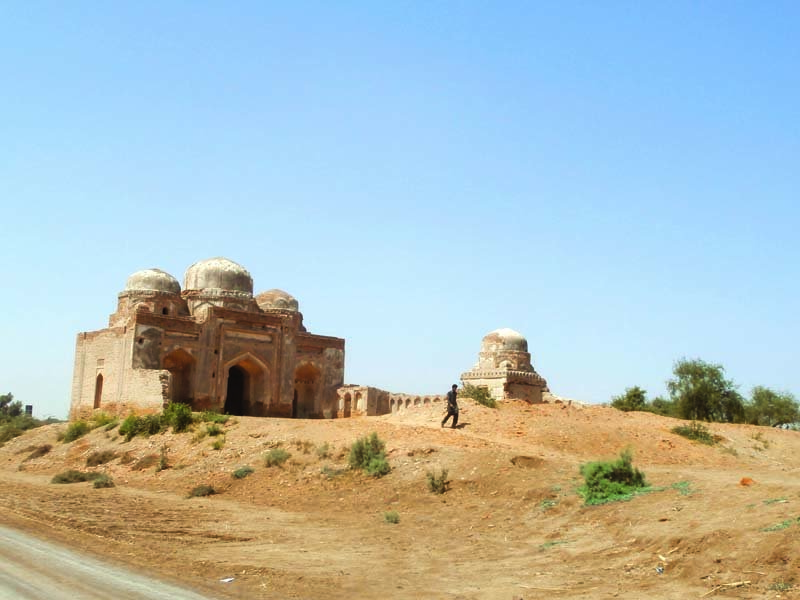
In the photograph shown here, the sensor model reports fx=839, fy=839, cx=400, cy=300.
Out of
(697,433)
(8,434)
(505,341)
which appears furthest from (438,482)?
(505,341)

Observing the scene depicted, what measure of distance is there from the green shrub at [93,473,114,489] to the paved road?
9728 millimetres

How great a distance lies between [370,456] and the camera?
19078mm

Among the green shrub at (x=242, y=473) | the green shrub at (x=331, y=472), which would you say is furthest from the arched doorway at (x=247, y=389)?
the green shrub at (x=331, y=472)

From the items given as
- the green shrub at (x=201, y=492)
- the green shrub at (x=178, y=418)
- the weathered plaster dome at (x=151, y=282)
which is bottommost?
the green shrub at (x=201, y=492)

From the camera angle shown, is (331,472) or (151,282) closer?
(331,472)

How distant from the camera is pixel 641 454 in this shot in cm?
2181

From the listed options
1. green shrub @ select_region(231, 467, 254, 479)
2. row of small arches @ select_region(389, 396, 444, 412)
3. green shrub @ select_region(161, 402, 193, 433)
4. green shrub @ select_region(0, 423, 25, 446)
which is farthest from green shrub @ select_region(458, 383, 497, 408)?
green shrub @ select_region(0, 423, 25, 446)

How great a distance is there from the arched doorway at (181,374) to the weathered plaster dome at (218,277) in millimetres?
4774

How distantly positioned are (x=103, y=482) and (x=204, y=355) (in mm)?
12675

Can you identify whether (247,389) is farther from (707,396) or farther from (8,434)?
(707,396)

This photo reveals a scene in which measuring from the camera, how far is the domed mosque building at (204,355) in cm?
3170

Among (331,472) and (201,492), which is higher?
(331,472)

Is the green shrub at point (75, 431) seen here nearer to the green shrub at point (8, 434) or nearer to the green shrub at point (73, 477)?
the green shrub at point (8, 434)

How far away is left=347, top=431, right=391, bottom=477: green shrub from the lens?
18344 mm
